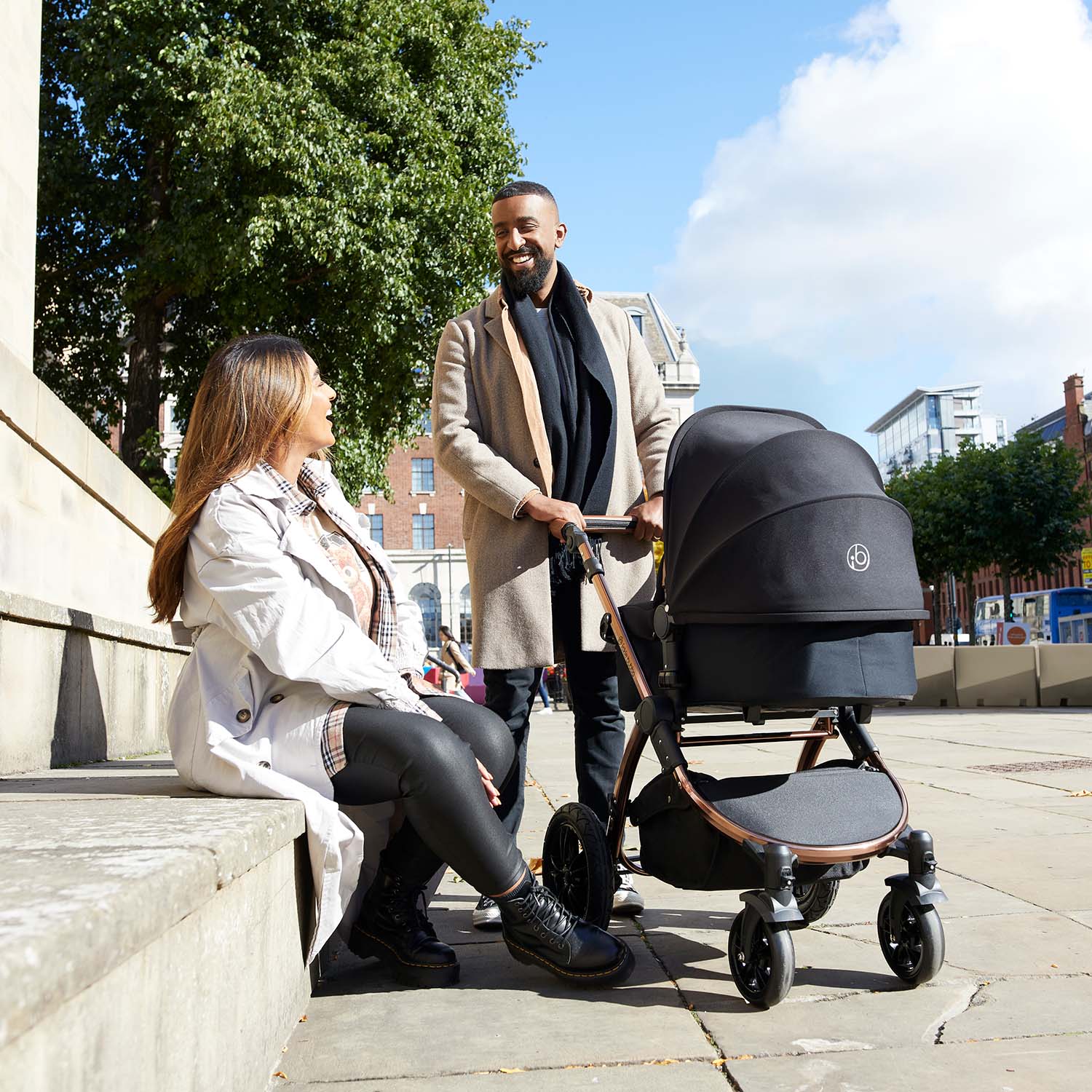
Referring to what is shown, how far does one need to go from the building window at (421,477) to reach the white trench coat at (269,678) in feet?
198

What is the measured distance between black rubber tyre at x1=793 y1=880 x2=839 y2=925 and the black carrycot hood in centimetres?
77

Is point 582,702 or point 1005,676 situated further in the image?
point 1005,676

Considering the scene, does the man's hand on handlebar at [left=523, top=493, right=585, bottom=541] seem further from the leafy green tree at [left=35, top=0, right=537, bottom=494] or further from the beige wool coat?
the leafy green tree at [left=35, top=0, right=537, bottom=494]

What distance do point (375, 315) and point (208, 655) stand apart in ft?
51.9

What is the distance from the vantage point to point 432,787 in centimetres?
266

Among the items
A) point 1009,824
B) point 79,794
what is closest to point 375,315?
point 1009,824

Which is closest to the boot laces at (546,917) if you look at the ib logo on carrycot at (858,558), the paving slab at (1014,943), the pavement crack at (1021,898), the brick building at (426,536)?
the paving slab at (1014,943)

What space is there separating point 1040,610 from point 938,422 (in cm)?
8881

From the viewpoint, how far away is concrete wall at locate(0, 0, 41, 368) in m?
8.31

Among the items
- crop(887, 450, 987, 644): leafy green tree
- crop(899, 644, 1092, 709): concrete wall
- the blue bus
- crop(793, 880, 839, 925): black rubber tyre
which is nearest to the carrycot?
crop(793, 880, 839, 925): black rubber tyre

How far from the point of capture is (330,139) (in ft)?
55.5

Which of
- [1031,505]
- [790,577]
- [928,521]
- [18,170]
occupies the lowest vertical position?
[790,577]

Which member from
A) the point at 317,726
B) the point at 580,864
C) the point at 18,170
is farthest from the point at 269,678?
the point at 18,170

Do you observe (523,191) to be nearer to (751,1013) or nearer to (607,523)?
(607,523)
